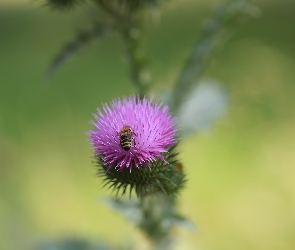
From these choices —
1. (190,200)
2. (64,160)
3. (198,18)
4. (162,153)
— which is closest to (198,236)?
(190,200)

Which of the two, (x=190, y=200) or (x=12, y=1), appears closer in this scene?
(x=190, y=200)

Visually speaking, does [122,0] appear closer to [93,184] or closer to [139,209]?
[139,209]

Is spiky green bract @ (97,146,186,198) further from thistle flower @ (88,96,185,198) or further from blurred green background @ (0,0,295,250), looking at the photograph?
blurred green background @ (0,0,295,250)

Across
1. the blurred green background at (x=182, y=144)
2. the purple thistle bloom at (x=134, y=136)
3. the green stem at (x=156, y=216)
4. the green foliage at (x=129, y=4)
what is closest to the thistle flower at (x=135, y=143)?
the purple thistle bloom at (x=134, y=136)

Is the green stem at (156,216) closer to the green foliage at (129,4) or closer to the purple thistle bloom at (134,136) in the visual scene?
the purple thistle bloom at (134,136)

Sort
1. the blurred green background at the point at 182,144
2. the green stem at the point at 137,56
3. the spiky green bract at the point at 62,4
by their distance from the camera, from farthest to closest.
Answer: the blurred green background at the point at 182,144 → the green stem at the point at 137,56 → the spiky green bract at the point at 62,4

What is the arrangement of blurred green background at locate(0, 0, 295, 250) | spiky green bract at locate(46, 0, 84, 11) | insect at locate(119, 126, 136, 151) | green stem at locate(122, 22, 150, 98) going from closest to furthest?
insect at locate(119, 126, 136, 151)
spiky green bract at locate(46, 0, 84, 11)
green stem at locate(122, 22, 150, 98)
blurred green background at locate(0, 0, 295, 250)

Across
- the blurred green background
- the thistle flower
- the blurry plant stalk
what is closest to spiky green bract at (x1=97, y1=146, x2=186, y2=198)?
the thistle flower
